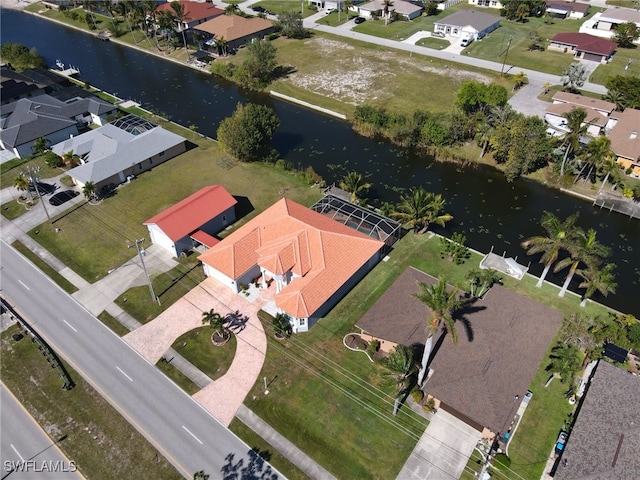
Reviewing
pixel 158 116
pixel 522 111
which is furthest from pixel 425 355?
pixel 158 116

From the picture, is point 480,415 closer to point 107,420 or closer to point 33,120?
point 107,420

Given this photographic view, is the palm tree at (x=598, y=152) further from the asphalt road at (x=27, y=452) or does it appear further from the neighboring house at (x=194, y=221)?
the asphalt road at (x=27, y=452)

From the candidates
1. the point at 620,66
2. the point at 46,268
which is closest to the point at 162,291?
the point at 46,268

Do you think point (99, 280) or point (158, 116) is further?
point (158, 116)

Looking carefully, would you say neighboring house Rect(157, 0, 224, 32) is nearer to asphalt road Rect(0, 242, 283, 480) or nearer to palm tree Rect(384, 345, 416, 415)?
asphalt road Rect(0, 242, 283, 480)

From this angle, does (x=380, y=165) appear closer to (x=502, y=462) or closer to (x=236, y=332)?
(x=236, y=332)

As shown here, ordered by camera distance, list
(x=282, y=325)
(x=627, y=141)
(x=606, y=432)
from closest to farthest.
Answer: (x=606, y=432) < (x=282, y=325) < (x=627, y=141)
